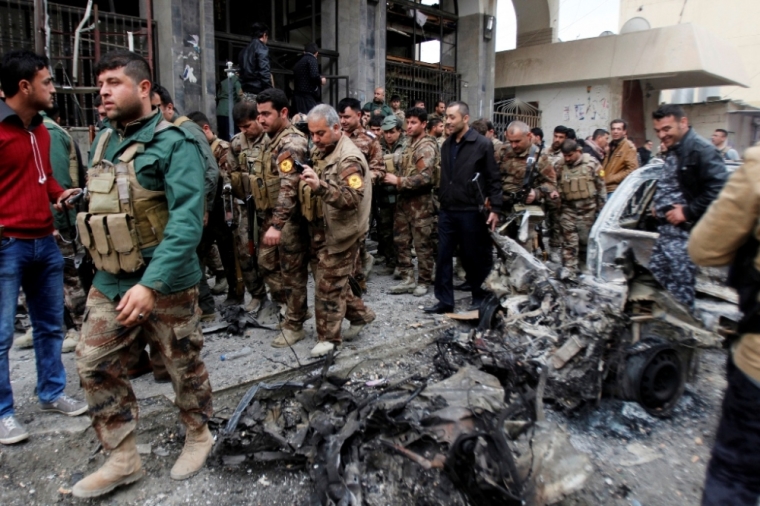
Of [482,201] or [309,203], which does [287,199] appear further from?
[482,201]

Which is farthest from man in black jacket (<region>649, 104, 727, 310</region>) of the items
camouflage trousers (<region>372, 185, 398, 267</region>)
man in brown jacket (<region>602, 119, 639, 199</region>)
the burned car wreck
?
man in brown jacket (<region>602, 119, 639, 199</region>)

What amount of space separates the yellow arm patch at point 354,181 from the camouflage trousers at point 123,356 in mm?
1538

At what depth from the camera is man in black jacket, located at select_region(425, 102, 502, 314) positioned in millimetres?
5316

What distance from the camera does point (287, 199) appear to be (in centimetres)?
417

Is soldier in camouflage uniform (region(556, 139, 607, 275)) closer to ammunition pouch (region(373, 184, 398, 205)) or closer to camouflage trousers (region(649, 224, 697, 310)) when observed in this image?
ammunition pouch (region(373, 184, 398, 205))

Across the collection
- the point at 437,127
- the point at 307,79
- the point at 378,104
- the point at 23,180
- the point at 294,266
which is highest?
the point at 307,79

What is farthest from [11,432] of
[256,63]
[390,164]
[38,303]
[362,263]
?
[256,63]

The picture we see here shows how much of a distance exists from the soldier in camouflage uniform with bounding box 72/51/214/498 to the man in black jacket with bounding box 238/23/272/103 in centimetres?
520

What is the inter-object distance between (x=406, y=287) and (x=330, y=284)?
2.29 m

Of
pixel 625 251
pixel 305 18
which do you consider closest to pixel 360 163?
pixel 625 251

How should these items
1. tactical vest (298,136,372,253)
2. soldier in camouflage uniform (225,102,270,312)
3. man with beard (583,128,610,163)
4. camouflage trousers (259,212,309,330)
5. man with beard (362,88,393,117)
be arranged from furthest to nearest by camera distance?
man with beard (362,88,393,117) < man with beard (583,128,610,163) < soldier in camouflage uniform (225,102,270,312) < camouflage trousers (259,212,309,330) < tactical vest (298,136,372,253)

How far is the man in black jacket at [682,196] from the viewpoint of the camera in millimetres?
3945

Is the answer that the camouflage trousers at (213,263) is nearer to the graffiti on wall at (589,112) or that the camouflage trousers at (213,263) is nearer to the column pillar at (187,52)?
the column pillar at (187,52)

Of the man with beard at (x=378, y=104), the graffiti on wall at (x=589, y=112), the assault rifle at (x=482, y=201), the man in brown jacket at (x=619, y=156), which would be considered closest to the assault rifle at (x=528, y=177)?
the assault rifle at (x=482, y=201)
